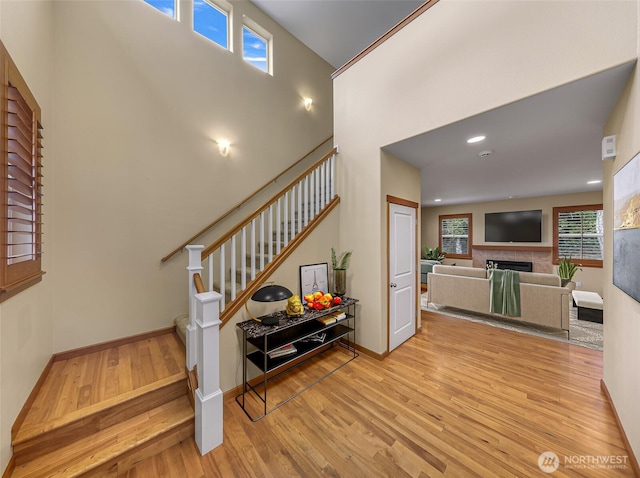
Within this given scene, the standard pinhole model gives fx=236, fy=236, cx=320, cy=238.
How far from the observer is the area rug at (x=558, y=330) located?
3.33 m

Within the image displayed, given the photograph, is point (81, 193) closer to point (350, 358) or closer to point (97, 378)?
point (97, 378)

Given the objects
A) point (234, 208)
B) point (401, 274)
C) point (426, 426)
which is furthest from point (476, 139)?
point (234, 208)

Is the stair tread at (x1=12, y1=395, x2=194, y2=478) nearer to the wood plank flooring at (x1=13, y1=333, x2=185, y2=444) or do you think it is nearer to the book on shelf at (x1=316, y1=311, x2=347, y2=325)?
the wood plank flooring at (x1=13, y1=333, x2=185, y2=444)

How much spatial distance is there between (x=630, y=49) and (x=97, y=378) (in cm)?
462

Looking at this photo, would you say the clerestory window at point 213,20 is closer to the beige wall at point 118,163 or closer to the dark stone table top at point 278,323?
the beige wall at point 118,163

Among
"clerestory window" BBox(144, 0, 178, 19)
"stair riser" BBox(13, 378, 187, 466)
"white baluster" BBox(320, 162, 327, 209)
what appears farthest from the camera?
"white baluster" BBox(320, 162, 327, 209)

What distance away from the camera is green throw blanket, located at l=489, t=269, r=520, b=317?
3824mm

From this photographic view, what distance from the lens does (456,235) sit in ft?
25.5

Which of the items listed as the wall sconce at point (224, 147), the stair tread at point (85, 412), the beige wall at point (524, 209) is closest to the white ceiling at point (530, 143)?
the beige wall at point (524, 209)

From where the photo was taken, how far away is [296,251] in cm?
279

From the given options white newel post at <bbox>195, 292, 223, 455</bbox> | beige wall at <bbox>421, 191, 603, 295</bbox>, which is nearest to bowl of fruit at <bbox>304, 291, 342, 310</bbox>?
white newel post at <bbox>195, 292, 223, 455</bbox>

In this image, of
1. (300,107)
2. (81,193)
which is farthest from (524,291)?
(81,193)

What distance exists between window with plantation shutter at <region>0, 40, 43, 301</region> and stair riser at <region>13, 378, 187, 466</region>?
3.10ft

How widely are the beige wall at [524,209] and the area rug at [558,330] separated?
159 centimetres
